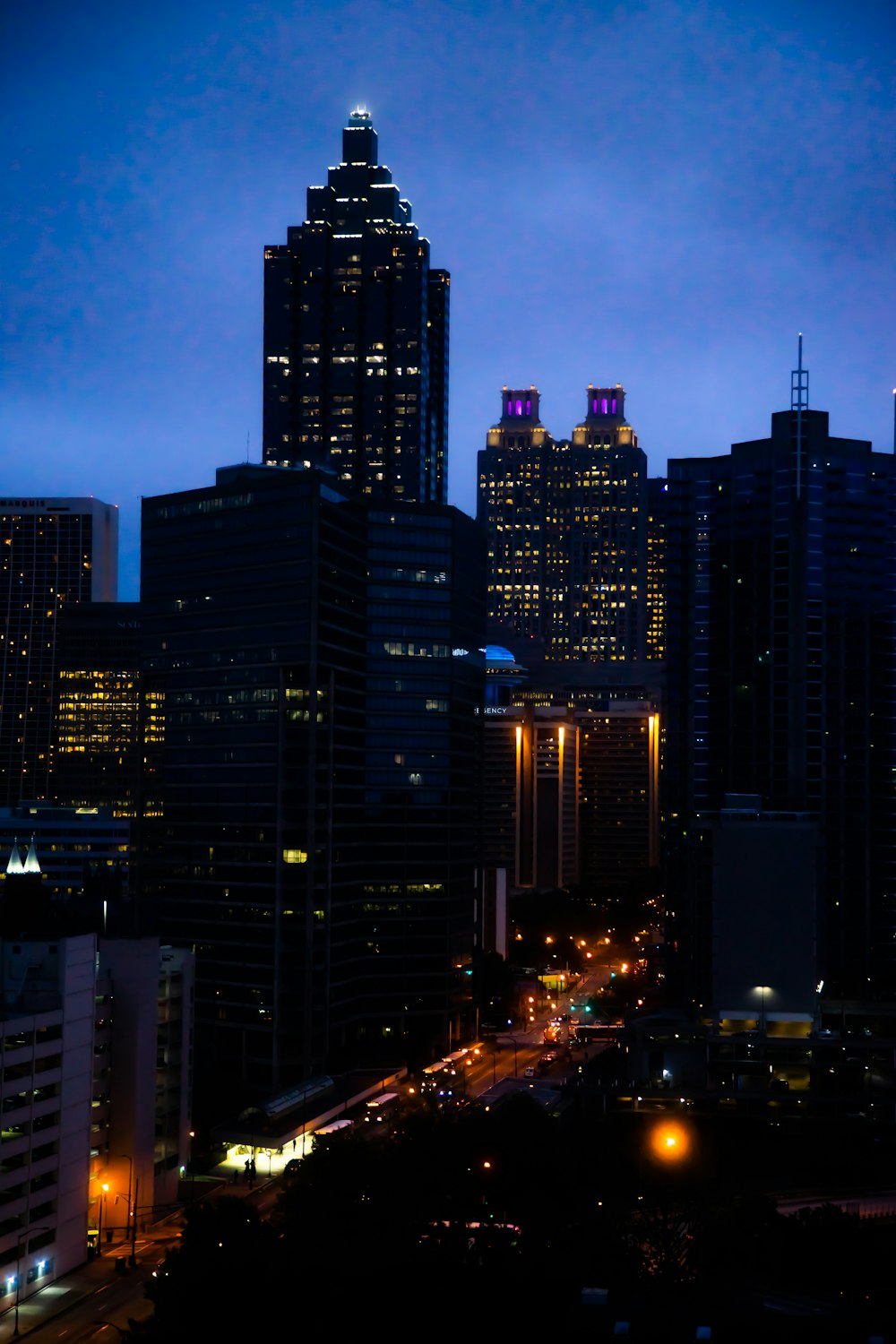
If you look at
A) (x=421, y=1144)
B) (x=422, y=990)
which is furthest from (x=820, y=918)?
(x=421, y=1144)

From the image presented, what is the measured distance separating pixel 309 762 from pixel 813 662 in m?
52.7

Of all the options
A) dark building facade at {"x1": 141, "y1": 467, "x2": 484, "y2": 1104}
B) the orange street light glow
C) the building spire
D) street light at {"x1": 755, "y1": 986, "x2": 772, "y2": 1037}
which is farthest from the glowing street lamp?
the building spire

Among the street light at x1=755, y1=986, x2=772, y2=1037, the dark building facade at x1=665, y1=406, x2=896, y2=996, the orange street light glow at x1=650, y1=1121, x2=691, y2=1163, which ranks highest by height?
the dark building facade at x1=665, y1=406, x2=896, y2=996

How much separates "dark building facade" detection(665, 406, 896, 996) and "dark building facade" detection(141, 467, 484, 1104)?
87.1ft

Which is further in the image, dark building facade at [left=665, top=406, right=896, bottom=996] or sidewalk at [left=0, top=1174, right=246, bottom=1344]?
dark building facade at [left=665, top=406, right=896, bottom=996]

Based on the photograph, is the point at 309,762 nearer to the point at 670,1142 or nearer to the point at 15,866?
the point at 670,1142

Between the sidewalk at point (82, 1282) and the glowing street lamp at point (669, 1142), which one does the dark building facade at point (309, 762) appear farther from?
the sidewalk at point (82, 1282)

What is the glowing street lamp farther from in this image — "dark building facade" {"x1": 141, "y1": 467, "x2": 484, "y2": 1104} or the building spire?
the building spire

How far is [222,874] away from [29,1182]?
62.4 metres

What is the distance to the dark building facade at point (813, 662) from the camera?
146 metres

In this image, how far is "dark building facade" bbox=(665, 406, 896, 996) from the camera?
14638cm

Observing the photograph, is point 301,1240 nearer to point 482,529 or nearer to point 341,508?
point 341,508

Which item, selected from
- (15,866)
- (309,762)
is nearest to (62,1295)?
(309,762)

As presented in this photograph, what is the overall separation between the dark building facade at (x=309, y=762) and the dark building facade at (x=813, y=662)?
26.5 meters
